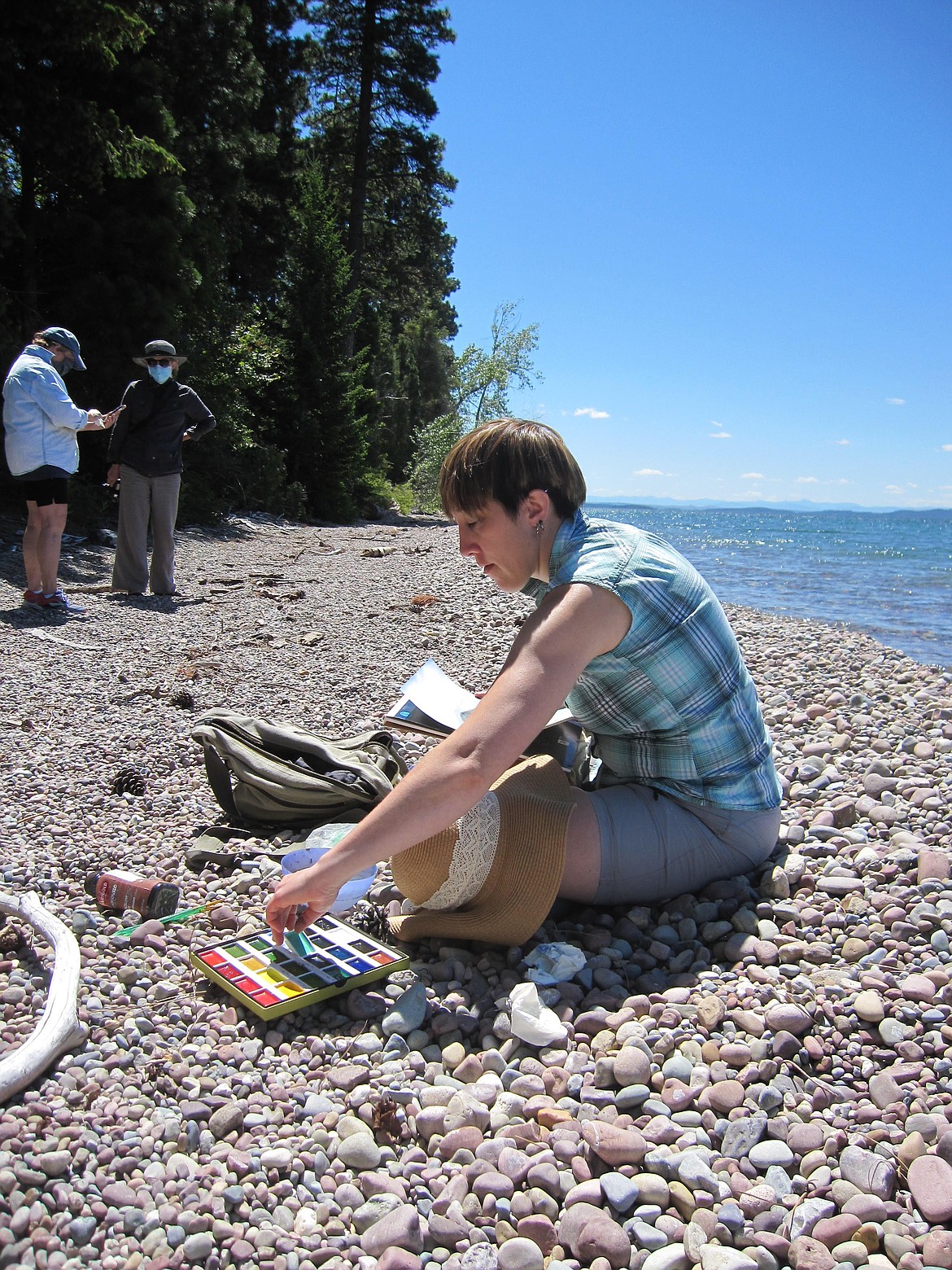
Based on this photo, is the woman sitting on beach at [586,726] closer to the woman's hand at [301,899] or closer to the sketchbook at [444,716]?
the woman's hand at [301,899]

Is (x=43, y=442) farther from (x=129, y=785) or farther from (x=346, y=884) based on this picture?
(x=346, y=884)

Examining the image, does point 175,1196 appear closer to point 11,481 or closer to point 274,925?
point 274,925

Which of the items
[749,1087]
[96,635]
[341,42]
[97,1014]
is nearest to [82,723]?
[96,635]

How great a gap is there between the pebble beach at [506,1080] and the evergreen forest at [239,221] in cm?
967

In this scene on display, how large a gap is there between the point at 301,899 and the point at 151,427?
A: 22.0ft

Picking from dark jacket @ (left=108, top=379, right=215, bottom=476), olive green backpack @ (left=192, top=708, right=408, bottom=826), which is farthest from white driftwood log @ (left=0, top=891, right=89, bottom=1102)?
dark jacket @ (left=108, top=379, right=215, bottom=476)

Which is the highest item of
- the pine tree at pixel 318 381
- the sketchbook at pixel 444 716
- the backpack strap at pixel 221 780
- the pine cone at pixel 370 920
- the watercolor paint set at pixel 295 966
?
the pine tree at pixel 318 381

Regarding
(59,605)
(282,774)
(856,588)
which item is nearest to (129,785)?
(282,774)

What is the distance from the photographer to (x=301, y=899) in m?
1.95

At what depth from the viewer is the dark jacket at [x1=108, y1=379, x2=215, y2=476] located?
305 inches

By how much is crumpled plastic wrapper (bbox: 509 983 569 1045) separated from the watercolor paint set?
0.35 metres

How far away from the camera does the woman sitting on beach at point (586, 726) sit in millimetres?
1993

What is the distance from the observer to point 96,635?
638 centimetres

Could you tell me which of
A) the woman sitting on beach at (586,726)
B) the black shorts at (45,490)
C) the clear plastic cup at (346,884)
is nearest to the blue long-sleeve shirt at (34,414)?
the black shorts at (45,490)
